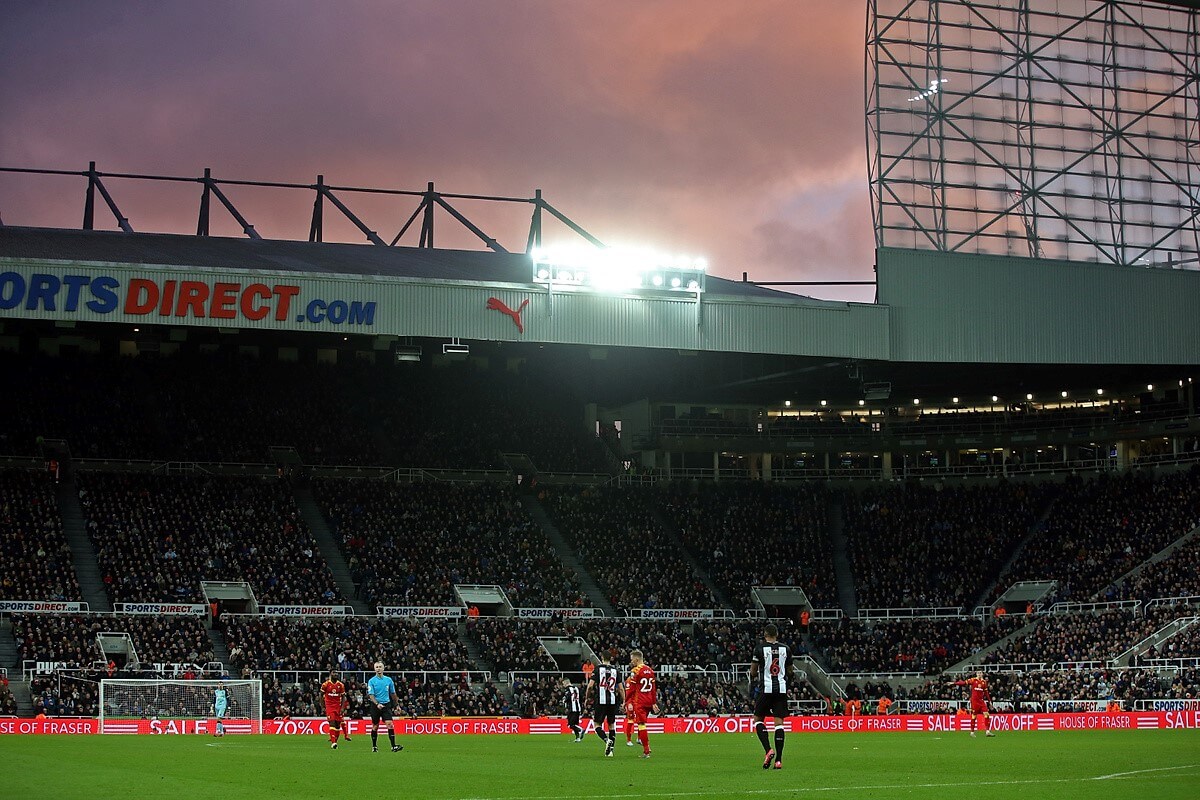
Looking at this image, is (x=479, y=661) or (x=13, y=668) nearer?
(x=13, y=668)

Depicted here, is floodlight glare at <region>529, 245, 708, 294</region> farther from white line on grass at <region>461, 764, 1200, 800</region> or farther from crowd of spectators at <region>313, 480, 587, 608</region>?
white line on grass at <region>461, 764, 1200, 800</region>

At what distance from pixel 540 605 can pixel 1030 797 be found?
4312 cm

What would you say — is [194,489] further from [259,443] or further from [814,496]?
[814,496]

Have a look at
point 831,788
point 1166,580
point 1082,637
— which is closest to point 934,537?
point 1082,637

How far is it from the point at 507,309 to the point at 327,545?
15346 millimetres

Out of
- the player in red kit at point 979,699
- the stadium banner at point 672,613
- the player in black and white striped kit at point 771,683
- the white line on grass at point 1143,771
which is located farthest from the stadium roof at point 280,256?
the white line on grass at point 1143,771

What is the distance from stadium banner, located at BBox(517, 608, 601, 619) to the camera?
5925 centimetres

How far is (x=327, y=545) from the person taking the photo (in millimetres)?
60906

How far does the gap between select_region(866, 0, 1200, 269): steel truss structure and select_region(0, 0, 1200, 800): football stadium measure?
0.18m

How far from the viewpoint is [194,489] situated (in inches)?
2386

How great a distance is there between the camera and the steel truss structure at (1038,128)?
5738cm

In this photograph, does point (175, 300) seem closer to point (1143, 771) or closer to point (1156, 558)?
point (1143, 771)

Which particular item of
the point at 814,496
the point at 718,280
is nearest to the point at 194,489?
the point at 718,280

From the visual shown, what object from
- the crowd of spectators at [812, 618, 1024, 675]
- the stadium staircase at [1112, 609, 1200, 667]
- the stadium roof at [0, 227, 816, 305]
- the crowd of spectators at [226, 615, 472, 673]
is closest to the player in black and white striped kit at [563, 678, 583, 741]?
the crowd of spectators at [226, 615, 472, 673]
